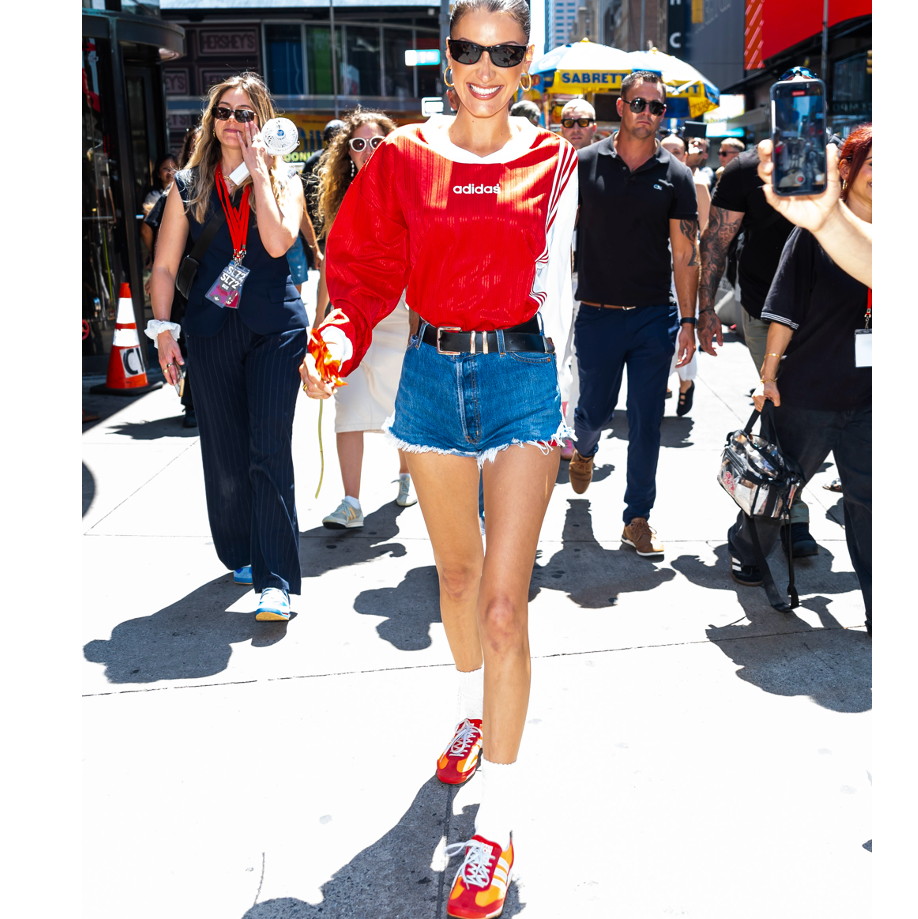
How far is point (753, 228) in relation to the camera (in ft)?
17.6

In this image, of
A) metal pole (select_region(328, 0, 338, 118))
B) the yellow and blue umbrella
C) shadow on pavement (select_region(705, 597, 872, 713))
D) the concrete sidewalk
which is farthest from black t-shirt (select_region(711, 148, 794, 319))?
metal pole (select_region(328, 0, 338, 118))

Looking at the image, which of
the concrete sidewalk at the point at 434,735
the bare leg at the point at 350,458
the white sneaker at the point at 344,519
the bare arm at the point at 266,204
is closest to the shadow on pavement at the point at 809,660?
the concrete sidewalk at the point at 434,735

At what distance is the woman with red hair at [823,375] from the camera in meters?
3.89

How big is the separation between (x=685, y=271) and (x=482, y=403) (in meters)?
2.65

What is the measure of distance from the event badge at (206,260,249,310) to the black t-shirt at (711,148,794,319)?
2.68m

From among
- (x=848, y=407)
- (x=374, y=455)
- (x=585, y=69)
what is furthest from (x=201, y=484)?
(x=585, y=69)

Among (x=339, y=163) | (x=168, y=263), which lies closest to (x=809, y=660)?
(x=168, y=263)

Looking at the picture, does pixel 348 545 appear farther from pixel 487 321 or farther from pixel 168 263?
pixel 487 321

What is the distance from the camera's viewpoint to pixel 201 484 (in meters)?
6.07

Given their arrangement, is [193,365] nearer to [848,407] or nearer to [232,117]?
[232,117]

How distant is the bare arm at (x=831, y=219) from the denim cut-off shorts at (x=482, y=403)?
0.93m

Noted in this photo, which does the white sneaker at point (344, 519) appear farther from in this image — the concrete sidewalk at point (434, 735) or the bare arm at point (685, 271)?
the bare arm at point (685, 271)

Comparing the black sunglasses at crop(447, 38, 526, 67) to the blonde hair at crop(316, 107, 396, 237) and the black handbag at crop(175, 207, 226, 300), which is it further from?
the blonde hair at crop(316, 107, 396, 237)

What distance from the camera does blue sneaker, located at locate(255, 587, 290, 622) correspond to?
409cm
